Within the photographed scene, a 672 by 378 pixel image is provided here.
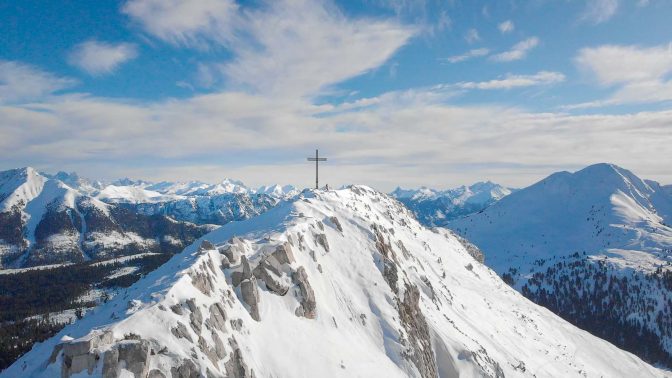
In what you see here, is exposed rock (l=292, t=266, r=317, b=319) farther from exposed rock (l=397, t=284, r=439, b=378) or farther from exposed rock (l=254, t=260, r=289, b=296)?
exposed rock (l=397, t=284, r=439, b=378)

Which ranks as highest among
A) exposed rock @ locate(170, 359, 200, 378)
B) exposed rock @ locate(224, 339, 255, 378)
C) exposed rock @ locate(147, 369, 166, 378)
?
exposed rock @ locate(147, 369, 166, 378)

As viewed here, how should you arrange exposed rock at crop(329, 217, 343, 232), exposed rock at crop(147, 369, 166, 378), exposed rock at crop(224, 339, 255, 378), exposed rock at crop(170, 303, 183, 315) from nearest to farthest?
exposed rock at crop(147, 369, 166, 378), exposed rock at crop(170, 303, 183, 315), exposed rock at crop(224, 339, 255, 378), exposed rock at crop(329, 217, 343, 232)

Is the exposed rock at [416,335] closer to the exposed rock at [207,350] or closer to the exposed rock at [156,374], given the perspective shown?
the exposed rock at [207,350]

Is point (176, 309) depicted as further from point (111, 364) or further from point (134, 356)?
point (111, 364)

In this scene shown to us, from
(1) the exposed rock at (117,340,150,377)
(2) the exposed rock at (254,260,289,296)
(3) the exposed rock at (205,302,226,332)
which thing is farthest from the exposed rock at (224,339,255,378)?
(2) the exposed rock at (254,260,289,296)

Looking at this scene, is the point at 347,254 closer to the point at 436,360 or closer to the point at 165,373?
the point at 436,360

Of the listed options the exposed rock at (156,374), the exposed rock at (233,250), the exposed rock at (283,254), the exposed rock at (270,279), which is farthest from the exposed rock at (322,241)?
the exposed rock at (156,374)
